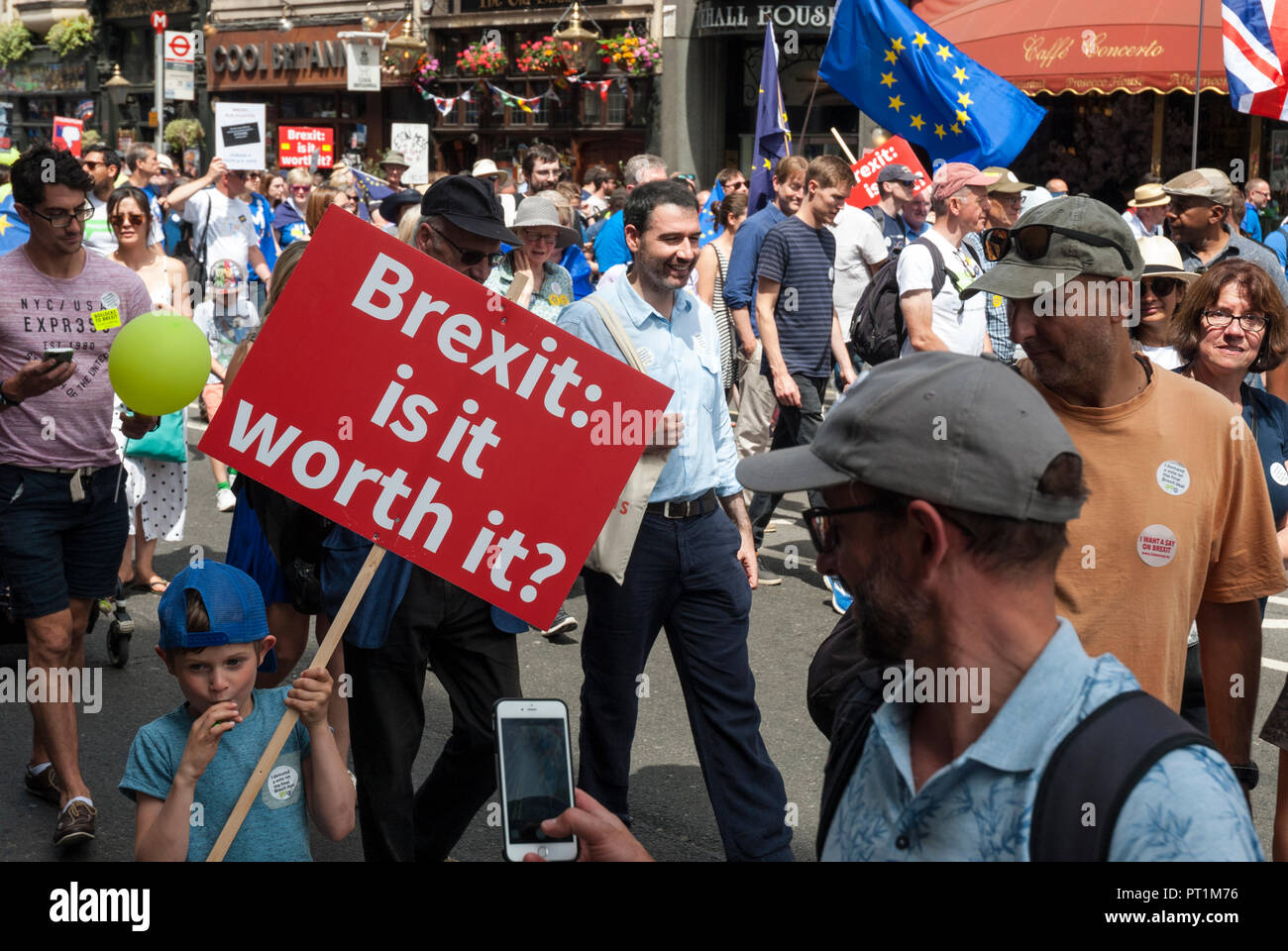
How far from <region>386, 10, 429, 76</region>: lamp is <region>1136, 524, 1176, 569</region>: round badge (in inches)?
999

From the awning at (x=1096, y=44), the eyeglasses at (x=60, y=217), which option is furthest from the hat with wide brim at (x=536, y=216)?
the awning at (x=1096, y=44)

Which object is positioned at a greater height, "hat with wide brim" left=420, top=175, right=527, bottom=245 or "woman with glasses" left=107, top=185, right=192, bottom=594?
"hat with wide brim" left=420, top=175, right=527, bottom=245

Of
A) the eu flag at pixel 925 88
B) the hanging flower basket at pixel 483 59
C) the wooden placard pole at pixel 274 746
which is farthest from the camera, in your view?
the hanging flower basket at pixel 483 59

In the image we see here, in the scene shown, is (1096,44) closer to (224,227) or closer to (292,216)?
(292,216)

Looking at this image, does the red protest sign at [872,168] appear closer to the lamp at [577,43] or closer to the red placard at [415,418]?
the red placard at [415,418]

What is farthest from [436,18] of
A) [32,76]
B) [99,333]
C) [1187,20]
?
[99,333]

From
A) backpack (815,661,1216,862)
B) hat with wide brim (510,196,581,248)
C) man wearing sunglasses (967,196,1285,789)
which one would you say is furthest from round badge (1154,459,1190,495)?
hat with wide brim (510,196,581,248)

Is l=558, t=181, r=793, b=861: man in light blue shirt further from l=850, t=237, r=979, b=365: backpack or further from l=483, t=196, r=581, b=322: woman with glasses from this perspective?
l=850, t=237, r=979, b=365: backpack

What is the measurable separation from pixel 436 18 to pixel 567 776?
90.2 feet

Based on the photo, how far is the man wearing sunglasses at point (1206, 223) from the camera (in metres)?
6.62

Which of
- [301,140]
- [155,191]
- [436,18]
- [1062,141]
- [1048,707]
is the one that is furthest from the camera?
[436,18]

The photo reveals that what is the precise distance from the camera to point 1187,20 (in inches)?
713

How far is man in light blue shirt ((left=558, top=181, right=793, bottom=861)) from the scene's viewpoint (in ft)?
14.2
